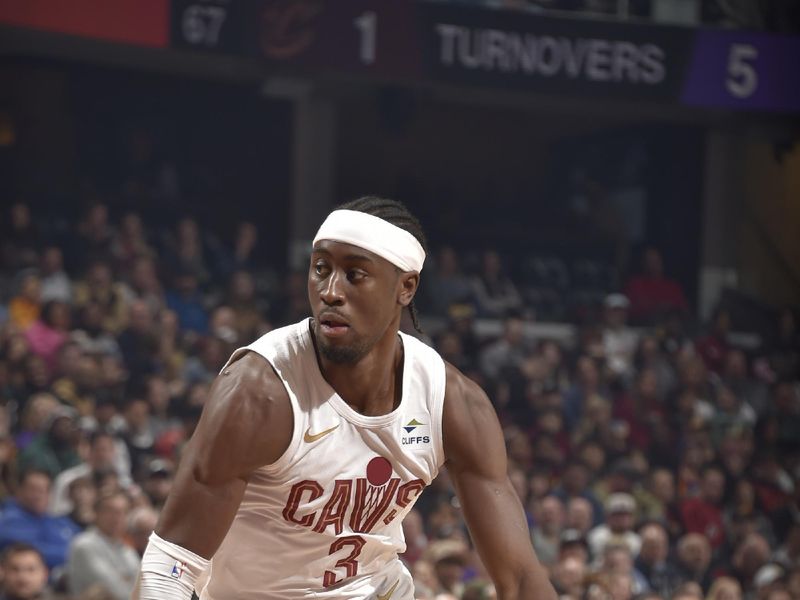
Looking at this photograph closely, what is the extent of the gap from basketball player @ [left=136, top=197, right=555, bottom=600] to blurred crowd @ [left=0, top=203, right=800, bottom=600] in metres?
2.92

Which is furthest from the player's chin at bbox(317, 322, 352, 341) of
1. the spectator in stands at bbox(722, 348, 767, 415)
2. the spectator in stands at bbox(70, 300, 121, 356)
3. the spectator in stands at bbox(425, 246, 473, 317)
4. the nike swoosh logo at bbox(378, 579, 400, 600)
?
the spectator in stands at bbox(722, 348, 767, 415)

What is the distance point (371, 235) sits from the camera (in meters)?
3.53

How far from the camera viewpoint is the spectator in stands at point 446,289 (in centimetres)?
1257

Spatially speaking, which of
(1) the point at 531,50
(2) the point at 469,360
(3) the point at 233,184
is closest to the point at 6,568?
(2) the point at 469,360

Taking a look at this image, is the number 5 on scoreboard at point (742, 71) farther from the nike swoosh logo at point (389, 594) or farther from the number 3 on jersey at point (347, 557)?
the number 3 on jersey at point (347, 557)

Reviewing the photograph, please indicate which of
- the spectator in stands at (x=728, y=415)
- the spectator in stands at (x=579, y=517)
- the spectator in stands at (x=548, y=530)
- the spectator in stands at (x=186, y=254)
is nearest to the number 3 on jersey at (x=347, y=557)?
the spectator in stands at (x=548, y=530)

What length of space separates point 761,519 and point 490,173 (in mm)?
6958

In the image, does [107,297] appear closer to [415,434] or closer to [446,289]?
[446,289]

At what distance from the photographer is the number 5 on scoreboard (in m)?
13.1

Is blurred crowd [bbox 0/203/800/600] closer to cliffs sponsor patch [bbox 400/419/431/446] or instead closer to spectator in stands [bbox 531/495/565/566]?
spectator in stands [bbox 531/495/565/566]

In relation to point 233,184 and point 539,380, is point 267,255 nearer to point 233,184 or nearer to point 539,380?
point 233,184

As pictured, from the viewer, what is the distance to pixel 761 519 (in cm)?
1079

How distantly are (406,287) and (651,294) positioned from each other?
10.6 meters

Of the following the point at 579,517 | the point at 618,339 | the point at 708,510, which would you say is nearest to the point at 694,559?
the point at 579,517
